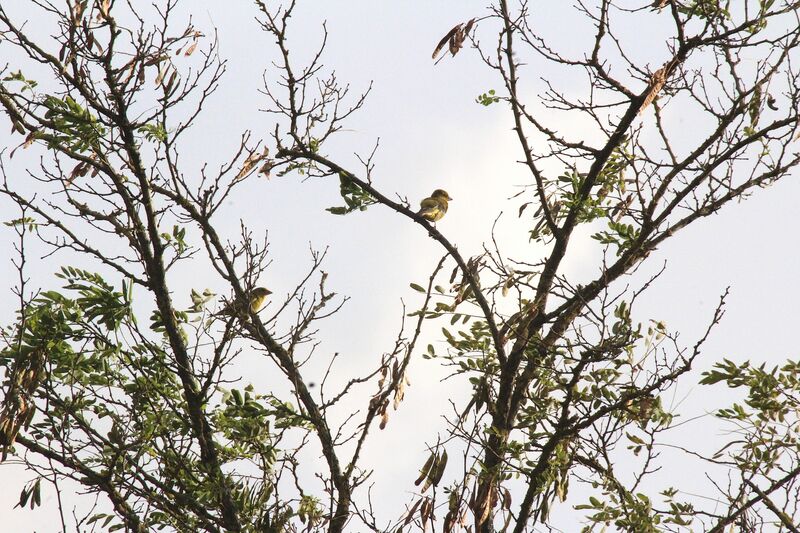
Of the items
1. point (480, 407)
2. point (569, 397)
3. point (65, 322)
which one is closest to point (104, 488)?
point (65, 322)

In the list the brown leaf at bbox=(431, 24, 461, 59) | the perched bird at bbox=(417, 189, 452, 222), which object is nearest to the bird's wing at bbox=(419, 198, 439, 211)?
the perched bird at bbox=(417, 189, 452, 222)

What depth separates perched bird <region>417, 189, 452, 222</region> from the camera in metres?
9.35

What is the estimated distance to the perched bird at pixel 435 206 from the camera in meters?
9.35

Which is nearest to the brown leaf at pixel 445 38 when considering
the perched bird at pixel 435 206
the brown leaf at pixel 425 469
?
the perched bird at pixel 435 206

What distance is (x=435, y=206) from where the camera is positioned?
32.6 feet

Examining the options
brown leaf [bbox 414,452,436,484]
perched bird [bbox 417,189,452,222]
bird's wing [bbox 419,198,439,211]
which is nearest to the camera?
brown leaf [bbox 414,452,436,484]

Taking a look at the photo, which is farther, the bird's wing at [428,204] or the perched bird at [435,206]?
the bird's wing at [428,204]

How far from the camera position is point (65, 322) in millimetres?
7465

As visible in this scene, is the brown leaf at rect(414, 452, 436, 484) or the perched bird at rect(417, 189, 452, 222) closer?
the brown leaf at rect(414, 452, 436, 484)

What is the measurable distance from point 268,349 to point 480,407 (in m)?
1.70

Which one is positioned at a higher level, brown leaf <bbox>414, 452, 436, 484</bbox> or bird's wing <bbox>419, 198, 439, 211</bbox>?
bird's wing <bbox>419, 198, 439, 211</bbox>

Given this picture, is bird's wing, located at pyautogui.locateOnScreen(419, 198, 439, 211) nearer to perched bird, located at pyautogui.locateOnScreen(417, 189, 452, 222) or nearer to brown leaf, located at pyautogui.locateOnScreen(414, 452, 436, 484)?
perched bird, located at pyautogui.locateOnScreen(417, 189, 452, 222)

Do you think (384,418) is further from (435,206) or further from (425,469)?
(435,206)

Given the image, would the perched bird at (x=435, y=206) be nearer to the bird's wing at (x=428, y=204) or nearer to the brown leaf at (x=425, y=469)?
the bird's wing at (x=428, y=204)
